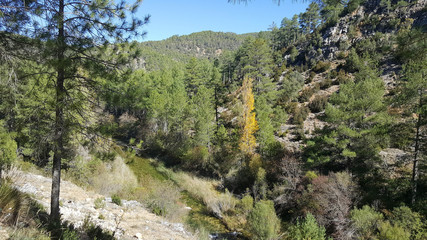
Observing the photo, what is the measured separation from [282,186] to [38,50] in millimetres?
15041

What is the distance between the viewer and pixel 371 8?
43.6 m

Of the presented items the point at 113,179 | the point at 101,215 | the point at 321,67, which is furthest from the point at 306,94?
the point at 101,215

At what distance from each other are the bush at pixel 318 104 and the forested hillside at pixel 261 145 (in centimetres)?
16

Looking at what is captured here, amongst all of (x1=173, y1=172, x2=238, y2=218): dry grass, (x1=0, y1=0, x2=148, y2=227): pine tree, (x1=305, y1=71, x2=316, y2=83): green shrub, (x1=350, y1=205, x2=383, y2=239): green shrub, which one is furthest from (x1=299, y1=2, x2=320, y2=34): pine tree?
(x1=0, y1=0, x2=148, y2=227): pine tree

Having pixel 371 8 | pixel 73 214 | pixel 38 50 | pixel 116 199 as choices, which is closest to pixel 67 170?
pixel 116 199

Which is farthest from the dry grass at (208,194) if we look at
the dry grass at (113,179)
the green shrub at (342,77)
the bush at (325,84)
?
the green shrub at (342,77)

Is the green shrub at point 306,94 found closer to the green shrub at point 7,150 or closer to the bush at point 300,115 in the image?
the bush at point 300,115

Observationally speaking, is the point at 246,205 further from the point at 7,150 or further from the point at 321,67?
the point at 321,67

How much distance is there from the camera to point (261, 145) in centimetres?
2062

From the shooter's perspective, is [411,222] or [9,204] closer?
[9,204]

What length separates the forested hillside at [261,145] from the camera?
5.25m

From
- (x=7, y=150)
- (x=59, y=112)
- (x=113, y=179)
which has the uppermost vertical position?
(x=59, y=112)

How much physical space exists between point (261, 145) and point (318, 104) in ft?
37.7

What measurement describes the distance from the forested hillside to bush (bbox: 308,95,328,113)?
16 centimetres
